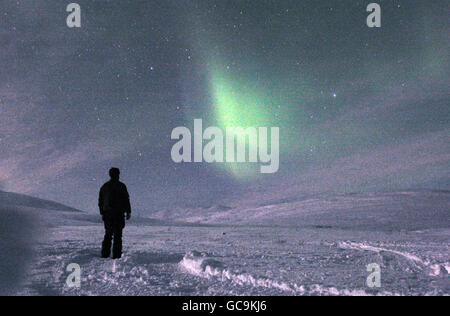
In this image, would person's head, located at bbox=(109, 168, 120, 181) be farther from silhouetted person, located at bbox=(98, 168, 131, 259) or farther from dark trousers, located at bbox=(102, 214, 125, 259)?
dark trousers, located at bbox=(102, 214, 125, 259)

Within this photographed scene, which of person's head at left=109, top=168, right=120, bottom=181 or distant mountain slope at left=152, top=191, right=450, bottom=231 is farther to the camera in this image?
distant mountain slope at left=152, top=191, right=450, bottom=231

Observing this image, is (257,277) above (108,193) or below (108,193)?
below

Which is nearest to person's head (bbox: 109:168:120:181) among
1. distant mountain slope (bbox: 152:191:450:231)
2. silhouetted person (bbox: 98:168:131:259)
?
silhouetted person (bbox: 98:168:131:259)

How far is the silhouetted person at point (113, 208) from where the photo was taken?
24.8 ft

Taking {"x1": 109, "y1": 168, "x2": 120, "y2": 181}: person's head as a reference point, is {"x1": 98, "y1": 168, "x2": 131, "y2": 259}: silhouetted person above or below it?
below

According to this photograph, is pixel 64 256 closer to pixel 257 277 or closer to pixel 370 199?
pixel 257 277

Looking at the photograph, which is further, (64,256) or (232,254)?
(232,254)

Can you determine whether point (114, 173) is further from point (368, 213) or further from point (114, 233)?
point (368, 213)

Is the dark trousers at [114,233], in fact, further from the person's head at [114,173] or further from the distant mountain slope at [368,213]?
the distant mountain slope at [368,213]

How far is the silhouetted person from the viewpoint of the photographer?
7566mm
